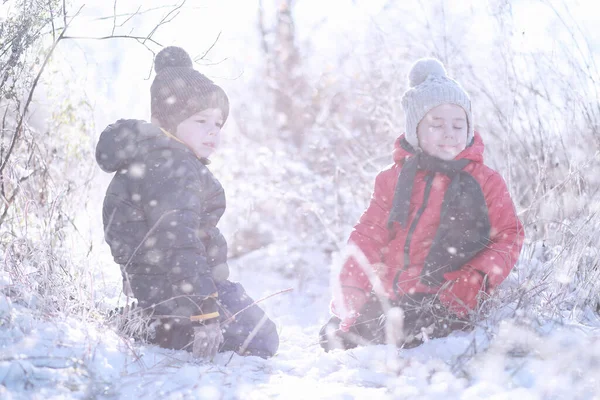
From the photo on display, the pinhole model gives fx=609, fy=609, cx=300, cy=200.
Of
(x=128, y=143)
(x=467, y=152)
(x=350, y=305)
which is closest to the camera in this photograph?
(x=128, y=143)

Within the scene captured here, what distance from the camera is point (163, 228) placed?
2.48 metres

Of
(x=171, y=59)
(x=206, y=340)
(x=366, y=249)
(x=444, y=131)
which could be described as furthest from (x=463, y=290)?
(x=171, y=59)

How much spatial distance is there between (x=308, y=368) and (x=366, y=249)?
90 cm

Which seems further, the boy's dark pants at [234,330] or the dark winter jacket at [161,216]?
the boy's dark pants at [234,330]

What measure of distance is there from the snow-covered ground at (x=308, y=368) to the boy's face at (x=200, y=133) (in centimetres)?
90

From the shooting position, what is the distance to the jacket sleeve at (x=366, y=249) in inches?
119

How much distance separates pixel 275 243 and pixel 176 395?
3859 mm

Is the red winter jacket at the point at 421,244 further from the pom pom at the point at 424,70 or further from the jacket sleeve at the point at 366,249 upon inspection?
the pom pom at the point at 424,70

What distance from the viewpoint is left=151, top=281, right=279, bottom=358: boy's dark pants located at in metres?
2.64

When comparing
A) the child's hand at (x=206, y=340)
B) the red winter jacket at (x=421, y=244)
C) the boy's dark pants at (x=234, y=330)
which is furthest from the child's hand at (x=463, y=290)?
the child's hand at (x=206, y=340)

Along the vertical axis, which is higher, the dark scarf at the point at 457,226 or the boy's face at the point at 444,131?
the boy's face at the point at 444,131

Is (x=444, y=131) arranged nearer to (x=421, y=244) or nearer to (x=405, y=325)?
(x=421, y=244)

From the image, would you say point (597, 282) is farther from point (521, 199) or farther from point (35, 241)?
point (35, 241)

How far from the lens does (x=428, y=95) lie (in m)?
3.01
